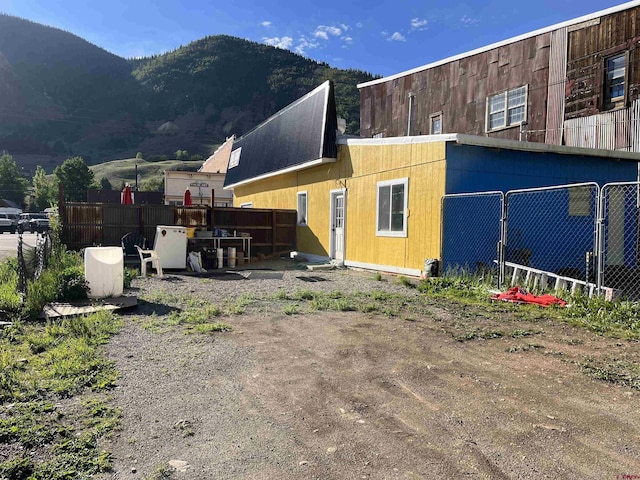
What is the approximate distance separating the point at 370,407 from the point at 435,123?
18297 mm

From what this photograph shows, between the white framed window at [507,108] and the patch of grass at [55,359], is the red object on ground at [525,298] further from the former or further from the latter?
the white framed window at [507,108]

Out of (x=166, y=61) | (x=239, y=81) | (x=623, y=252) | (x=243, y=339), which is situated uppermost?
(x=166, y=61)

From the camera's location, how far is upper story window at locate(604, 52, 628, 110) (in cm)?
1323

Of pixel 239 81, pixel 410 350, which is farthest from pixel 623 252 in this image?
pixel 239 81

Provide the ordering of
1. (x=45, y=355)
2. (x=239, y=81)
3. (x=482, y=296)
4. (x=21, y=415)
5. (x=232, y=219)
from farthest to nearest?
(x=239, y=81)
(x=232, y=219)
(x=482, y=296)
(x=45, y=355)
(x=21, y=415)

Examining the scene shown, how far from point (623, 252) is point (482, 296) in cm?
678

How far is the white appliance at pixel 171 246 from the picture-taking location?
1193cm

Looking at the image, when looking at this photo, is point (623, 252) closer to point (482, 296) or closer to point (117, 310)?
point (482, 296)

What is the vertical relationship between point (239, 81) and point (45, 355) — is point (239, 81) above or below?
above

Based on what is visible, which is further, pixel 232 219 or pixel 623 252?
pixel 232 219

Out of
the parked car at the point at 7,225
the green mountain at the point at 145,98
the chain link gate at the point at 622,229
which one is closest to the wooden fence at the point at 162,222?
the chain link gate at the point at 622,229

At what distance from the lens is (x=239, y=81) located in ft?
475

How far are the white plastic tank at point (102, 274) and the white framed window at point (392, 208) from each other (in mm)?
6722

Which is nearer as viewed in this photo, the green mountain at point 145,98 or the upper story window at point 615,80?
the upper story window at point 615,80
